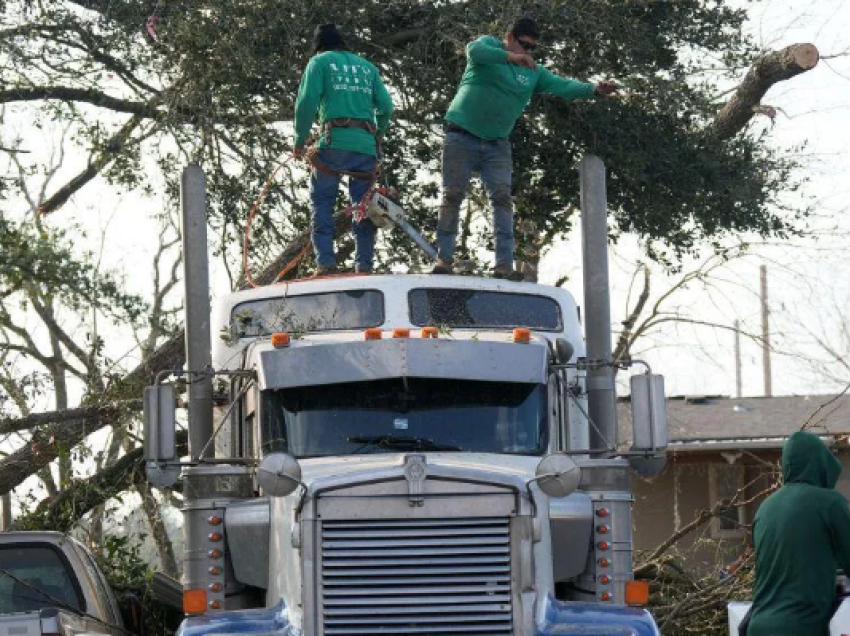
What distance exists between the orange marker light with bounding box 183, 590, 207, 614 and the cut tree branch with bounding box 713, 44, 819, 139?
28.7ft

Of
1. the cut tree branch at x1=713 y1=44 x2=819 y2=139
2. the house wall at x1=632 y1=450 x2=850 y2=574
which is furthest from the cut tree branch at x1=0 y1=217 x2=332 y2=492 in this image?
the house wall at x1=632 y1=450 x2=850 y2=574

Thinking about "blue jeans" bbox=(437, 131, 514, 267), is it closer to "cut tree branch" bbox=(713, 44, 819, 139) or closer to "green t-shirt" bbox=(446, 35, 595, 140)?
"green t-shirt" bbox=(446, 35, 595, 140)

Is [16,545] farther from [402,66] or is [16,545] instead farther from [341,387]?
[402,66]

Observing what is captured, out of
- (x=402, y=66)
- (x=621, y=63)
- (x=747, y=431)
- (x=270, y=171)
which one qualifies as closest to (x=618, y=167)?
(x=621, y=63)

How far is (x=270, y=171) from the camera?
16.2 m

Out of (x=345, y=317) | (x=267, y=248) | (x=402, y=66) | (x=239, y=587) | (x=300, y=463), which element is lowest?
(x=239, y=587)

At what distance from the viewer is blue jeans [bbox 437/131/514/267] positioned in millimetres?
12883

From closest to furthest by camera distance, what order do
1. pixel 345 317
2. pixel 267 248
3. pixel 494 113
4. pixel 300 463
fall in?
pixel 300 463, pixel 345 317, pixel 494 113, pixel 267 248

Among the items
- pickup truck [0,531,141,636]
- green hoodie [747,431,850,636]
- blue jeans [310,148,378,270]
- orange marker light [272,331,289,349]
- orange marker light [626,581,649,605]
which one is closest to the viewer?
green hoodie [747,431,850,636]

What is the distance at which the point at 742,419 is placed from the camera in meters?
29.4

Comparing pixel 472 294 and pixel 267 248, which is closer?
pixel 472 294

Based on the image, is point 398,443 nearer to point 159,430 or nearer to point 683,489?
point 159,430

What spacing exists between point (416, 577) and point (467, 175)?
465 centimetres

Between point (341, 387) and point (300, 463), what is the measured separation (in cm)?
57
